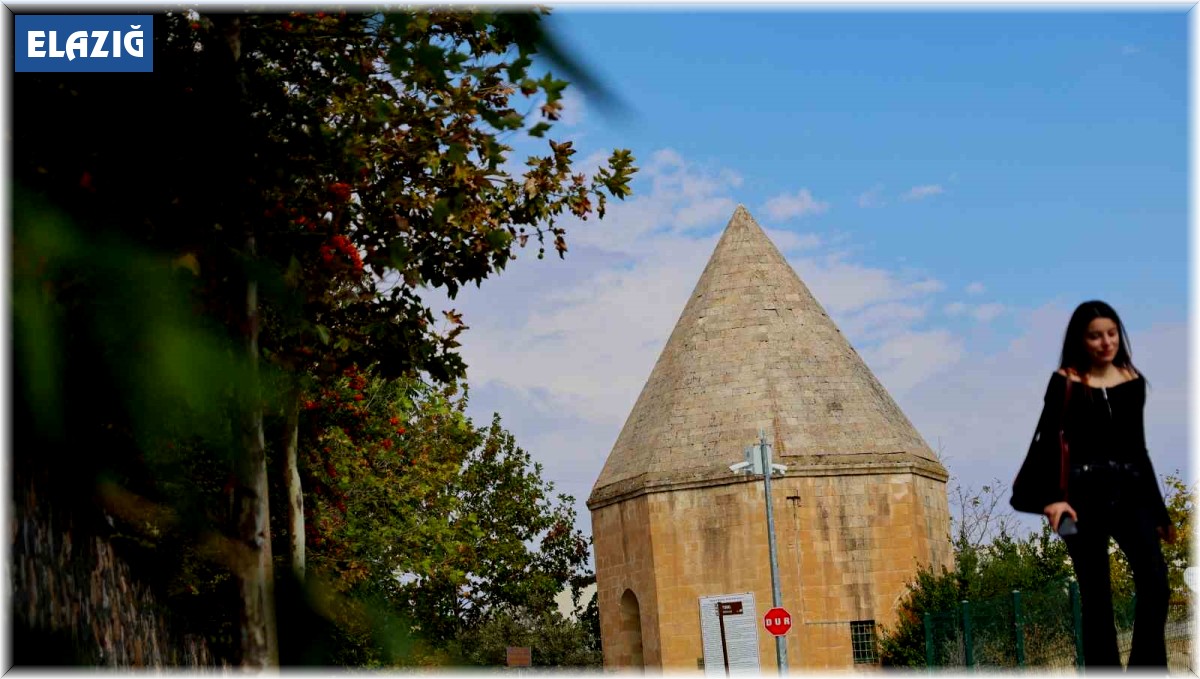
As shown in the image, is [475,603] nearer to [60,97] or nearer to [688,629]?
[688,629]

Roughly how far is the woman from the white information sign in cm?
2574

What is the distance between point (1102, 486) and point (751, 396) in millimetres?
27232

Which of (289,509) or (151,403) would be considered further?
(289,509)

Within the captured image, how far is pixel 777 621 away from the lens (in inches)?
1076

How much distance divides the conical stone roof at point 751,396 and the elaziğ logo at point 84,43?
27.4 meters

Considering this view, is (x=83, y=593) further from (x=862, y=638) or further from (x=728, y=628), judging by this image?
(x=862, y=638)

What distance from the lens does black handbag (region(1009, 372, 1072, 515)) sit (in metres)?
4.46

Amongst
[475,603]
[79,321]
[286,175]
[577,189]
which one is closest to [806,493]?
[475,603]

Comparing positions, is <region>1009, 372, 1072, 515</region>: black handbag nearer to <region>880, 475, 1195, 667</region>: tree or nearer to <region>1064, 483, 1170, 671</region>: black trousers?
<region>1064, 483, 1170, 671</region>: black trousers

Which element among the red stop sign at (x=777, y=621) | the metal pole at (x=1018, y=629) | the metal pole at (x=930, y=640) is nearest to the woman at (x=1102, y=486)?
the metal pole at (x=1018, y=629)

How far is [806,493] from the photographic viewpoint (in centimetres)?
3069

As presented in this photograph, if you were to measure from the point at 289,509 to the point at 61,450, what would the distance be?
9.00 m

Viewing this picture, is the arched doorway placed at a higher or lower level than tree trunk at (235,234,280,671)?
lower

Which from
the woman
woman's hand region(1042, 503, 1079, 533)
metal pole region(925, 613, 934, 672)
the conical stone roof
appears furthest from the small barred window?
woman's hand region(1042, 503, 1079, 533)
